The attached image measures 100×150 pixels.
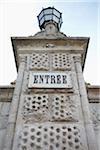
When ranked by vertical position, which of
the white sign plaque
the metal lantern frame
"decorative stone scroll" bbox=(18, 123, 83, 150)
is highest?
the metal lantern frame

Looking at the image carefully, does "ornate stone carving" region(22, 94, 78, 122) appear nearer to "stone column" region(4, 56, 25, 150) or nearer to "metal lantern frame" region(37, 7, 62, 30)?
"stone column" region(4, 56, 25, 150)

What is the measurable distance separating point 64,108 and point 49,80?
2.38ft

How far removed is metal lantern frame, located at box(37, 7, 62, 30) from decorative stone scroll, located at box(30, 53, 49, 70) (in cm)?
187

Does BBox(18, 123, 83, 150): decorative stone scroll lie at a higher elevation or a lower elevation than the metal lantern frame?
lower

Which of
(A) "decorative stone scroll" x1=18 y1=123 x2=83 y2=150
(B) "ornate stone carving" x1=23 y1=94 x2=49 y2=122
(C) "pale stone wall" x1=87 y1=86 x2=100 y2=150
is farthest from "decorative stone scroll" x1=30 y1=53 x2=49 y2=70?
(A) "decorative stone scroll" x1=18 y1=123 x2=83 y2=150

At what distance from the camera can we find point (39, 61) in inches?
234

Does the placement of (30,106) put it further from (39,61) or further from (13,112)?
(39,61)

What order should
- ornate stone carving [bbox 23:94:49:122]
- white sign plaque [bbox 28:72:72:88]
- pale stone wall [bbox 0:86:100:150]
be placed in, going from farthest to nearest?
white sign plaque [bbox 28:72:72:88] → pale stone wall [bbox 0:86:100:150] → ornate stone carving [bbox 23:94:49:122]

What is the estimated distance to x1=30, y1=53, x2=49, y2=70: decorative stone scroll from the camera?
5777 mm

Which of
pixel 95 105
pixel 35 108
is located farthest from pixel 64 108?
pixel 95 105

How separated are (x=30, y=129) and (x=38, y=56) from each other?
1.99 m

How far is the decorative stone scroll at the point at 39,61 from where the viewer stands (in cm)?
578

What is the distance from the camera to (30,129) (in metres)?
4.48

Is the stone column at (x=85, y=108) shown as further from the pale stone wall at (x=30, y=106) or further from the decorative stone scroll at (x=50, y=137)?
the pale stone wall at (x=30, y=106)
